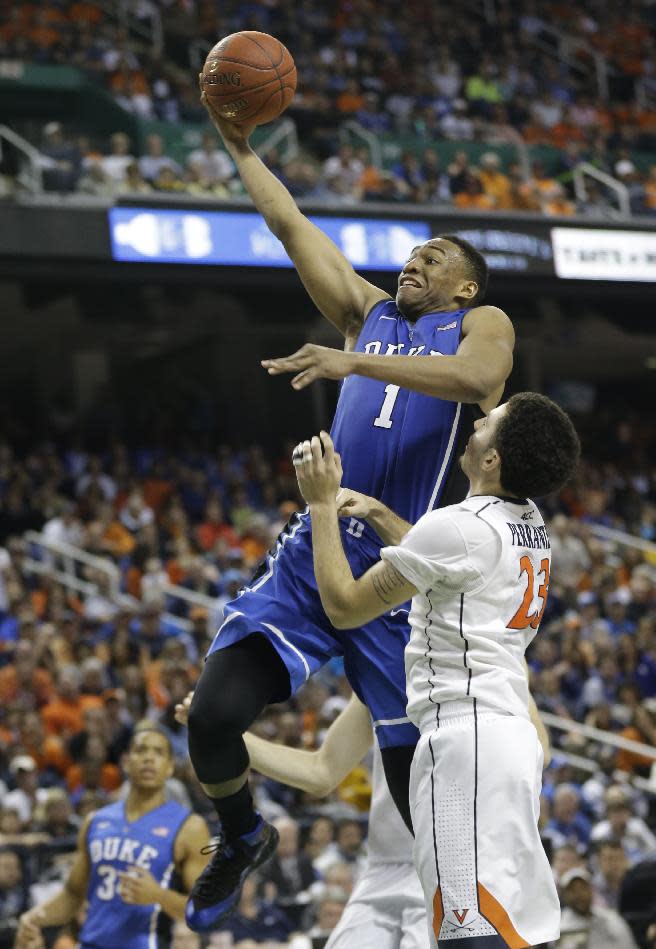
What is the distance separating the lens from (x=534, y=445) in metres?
4.17

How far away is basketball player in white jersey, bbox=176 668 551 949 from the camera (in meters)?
5.16

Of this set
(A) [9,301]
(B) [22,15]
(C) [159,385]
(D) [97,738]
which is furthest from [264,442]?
(D) [97,738]

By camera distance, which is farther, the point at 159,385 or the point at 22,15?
the point at 159,385

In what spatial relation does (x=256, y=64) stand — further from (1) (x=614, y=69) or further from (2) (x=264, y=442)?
(1) (x=614, y=69)

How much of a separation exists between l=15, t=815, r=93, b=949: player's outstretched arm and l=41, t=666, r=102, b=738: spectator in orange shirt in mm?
4388

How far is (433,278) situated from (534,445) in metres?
0.97

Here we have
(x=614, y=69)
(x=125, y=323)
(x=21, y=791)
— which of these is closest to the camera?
(x=21, y=791)

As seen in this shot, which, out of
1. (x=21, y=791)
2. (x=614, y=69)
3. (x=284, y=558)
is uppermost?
(x=614, y=69)

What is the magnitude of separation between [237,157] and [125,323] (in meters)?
16.4

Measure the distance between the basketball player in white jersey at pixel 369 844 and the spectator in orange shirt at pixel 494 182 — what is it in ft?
48.0

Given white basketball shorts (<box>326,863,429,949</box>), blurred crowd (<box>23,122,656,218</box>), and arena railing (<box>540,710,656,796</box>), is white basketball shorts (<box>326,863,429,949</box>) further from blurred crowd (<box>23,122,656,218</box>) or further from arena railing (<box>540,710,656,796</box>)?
blurred crowd (<box>23,122,656,218</box>)

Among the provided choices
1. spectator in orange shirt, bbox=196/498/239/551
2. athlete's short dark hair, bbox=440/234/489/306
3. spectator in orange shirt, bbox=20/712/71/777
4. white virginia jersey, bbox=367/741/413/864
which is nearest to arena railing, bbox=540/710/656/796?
spectator in orange shirt, bbox=20/712/71/777

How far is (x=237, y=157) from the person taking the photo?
16.6 feet

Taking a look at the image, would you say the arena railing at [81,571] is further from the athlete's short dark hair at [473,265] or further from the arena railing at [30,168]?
the athlete's short dark hair at [473,265]
